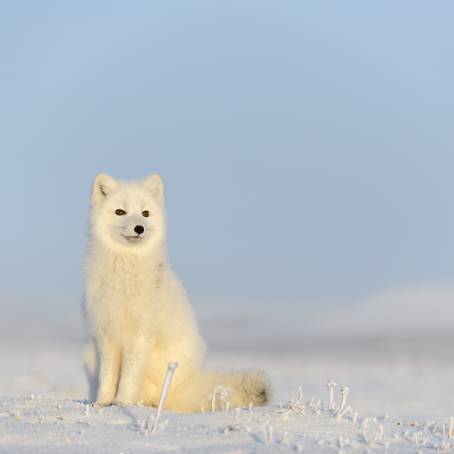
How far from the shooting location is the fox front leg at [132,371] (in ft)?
21.7

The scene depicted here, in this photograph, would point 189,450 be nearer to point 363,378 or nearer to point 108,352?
point 108,352

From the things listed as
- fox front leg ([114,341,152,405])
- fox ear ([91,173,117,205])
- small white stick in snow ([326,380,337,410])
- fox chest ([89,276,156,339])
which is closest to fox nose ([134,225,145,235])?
fox chest ([89,276,156,339])

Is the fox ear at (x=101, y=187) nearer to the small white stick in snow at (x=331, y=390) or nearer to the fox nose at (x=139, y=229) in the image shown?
the fox nose at (x=139, y=229)

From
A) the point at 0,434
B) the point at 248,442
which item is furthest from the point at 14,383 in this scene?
the point at 248,442

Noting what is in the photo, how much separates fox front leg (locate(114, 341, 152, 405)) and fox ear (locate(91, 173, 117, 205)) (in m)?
1.33

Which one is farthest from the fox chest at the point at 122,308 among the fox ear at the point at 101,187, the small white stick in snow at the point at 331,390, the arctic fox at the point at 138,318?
the small white stick in snow at the point at 331,390

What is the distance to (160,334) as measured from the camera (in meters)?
6.85

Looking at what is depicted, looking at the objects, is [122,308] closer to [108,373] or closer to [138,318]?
[138,318]

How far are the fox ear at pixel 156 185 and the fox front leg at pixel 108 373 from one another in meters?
1.37

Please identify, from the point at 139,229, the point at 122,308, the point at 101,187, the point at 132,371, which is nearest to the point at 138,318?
the point at 122,308

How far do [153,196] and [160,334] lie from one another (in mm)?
1217

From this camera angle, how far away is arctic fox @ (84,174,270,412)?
675cm

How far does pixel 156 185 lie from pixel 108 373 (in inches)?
66.1

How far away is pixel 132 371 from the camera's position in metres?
6.65
